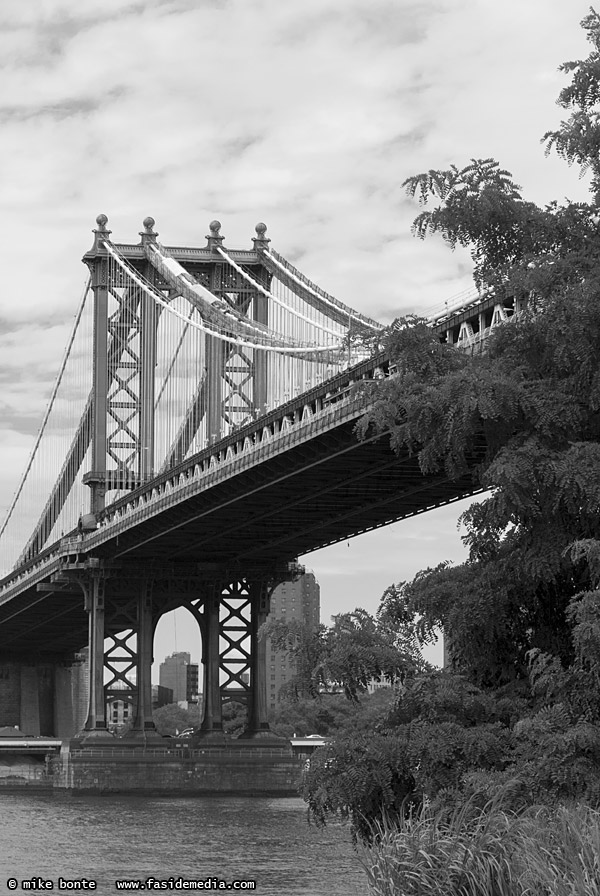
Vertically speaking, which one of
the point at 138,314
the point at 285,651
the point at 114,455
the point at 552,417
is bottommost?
the point at 285,651

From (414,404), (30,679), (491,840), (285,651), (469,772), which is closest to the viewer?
(491,840)

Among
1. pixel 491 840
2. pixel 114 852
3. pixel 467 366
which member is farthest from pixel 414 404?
pixel 114 852

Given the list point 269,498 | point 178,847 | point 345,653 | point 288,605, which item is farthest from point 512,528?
point 288,605

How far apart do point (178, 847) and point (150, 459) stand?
3204 cm

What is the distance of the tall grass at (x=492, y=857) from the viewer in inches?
505

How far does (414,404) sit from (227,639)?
5520 centimetres

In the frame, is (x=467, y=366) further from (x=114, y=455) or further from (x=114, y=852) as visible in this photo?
(x=114, y=455)

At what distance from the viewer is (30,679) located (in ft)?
391

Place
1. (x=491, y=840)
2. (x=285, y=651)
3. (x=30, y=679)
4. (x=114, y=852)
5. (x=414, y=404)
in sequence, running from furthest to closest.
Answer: (x=30, y=679)
(x=114, y=852)
(x=285, y=651)
(x=414, y=404)
(x=491, y=840)

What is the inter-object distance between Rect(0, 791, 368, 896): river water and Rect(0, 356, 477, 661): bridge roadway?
28.6ft

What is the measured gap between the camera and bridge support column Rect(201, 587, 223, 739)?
6963 cm

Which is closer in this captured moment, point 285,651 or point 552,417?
point 552,417

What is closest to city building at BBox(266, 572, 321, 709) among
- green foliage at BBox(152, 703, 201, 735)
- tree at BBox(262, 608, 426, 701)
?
green foliage at BBox(152, 703, 201, 735)

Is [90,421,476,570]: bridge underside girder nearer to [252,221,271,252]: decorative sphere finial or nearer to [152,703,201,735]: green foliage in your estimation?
[252,221,271,252]: decorative sphere finial
